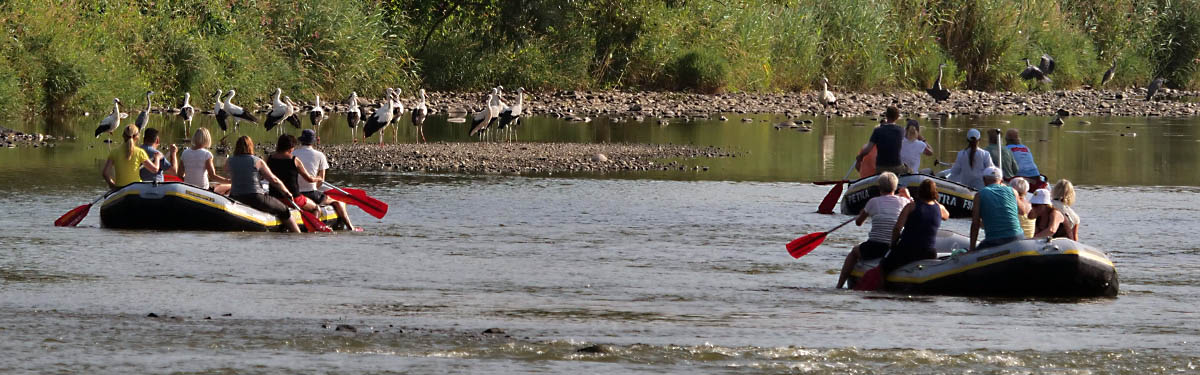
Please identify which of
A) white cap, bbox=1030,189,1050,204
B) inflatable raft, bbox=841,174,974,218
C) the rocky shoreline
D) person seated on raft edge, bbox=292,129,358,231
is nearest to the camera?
white cap, bbox=1030,189,1050,204

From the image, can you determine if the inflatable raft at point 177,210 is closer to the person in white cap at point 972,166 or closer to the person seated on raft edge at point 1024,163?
the person in white cap at point 972,166

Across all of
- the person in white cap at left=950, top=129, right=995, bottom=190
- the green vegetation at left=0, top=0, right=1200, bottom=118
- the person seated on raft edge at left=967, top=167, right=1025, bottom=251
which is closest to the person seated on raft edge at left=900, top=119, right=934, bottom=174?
the person in white cap at left=950, top=129, right=995, bottom=190

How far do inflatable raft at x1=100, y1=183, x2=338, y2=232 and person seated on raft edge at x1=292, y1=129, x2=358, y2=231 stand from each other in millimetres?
725

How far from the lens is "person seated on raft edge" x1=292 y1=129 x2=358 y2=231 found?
1642 centimetres

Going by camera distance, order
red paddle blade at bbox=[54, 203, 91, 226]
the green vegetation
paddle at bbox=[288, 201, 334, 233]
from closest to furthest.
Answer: paddle at bbox=[288, 201, 334, 233]
red paddle blade at bbox=[54, 203, 91, 226]
the green vegetation

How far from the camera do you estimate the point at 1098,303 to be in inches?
468

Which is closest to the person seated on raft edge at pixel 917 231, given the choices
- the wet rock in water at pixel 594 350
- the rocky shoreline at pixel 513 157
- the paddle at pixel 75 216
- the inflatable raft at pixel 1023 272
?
the inflatable raft at pixel 1023 272

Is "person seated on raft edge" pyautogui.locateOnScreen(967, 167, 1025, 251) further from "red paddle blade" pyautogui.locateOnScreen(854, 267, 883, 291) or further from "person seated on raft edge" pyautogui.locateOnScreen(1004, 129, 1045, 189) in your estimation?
"person seated on raft edge" pyautogui.locateOnScreen(1004, 129, 1045, 189)

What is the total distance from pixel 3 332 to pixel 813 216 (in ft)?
35.1

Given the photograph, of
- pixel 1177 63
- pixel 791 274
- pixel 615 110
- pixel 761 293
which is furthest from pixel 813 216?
pixel 1177 63

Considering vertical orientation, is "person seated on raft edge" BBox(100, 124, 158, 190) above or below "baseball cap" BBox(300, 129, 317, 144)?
below

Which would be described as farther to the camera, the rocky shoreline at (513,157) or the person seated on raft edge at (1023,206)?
the rocky shoreline at (513,157)

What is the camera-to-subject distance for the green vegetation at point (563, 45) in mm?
36469

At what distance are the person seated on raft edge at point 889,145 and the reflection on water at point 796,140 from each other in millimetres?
4899
